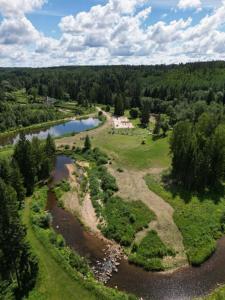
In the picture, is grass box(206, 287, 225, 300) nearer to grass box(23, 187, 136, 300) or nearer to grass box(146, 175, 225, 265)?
grass box(146, 175, 225, 265)

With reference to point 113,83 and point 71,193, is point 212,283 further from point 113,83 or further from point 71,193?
point 113,83

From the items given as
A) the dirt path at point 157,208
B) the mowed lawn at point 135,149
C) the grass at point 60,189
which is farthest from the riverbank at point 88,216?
the mowed lawn at point 135,149

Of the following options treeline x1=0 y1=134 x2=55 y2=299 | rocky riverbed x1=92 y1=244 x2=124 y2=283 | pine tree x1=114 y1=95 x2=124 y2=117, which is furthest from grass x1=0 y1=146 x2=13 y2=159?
pine tree x1=114 y1=95 x2=124 y2=117

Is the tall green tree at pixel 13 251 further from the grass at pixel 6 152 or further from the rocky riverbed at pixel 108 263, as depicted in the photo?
the grass at pixel 6 152

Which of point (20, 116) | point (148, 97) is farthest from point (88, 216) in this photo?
point (148, 97)

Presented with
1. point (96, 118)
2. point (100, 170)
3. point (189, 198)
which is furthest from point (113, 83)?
point (189, 198)
